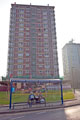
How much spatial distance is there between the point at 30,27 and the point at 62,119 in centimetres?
5655

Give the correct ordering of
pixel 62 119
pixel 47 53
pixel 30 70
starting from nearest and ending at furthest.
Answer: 1. pixel 62 119
2. pixel 30 70
3. pixel 47 53

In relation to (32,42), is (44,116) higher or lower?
lower

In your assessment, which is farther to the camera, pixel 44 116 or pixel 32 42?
pixel 32 42

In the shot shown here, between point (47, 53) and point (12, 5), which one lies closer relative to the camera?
point (47, 53)

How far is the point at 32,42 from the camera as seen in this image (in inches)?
2290

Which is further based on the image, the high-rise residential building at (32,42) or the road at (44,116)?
the high-rise residential building at (32,42)

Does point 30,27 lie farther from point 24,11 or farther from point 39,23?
point 24,11

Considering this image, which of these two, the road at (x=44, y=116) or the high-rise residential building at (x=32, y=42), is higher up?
the high-rise residential building at (x=32, y=42)

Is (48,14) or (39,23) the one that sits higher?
(48,14)

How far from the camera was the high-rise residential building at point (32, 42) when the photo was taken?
53.4 meters

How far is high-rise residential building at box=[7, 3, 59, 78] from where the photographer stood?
53.4 meters

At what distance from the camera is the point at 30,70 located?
175 ft

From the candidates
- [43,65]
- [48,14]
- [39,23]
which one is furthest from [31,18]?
[43,65]

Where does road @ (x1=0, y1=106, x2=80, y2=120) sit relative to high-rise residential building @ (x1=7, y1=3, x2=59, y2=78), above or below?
below
